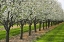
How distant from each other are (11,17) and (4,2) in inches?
116

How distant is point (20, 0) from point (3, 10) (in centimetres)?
446

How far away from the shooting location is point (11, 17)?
29859mm

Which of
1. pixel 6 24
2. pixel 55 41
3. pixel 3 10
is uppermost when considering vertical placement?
pixel 3 10

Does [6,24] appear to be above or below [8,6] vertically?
below

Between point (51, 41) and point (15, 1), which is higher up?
point (15, 1)

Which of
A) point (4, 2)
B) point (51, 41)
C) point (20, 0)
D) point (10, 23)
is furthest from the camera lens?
point (51, 41)

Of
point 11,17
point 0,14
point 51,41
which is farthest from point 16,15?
point 51,41

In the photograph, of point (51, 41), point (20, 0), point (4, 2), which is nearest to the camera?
point (4, 2)

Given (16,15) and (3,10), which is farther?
(16,15)

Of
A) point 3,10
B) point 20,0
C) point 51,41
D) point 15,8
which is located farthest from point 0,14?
point 51,41

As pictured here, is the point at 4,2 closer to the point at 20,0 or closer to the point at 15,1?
the point at 15,1

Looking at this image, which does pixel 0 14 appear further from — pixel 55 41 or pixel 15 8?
pixel 55 41

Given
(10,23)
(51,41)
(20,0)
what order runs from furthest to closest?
(51,41)
(20,0)
(10,23)

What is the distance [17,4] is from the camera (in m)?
30.2
